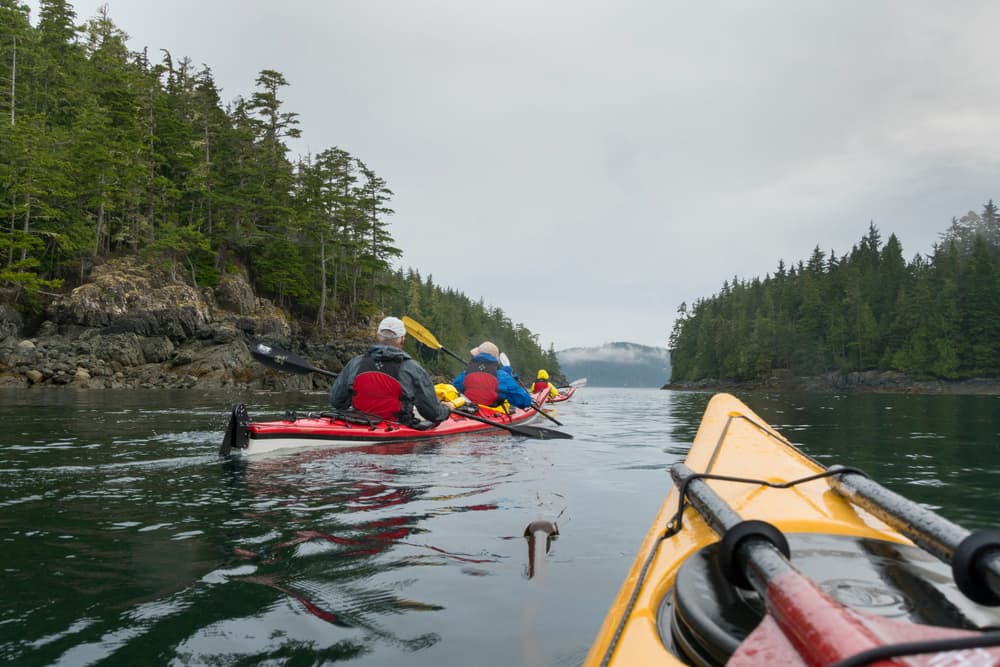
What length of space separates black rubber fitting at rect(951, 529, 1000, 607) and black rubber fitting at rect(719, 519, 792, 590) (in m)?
0.38

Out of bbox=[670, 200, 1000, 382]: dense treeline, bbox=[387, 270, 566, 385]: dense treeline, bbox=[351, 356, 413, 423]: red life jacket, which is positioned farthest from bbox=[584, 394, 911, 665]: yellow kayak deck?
bbox=[670, 200, 1000, 382]: dense treeline

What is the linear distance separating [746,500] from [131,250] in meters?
40.7

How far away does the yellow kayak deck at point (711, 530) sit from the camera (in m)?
1.54

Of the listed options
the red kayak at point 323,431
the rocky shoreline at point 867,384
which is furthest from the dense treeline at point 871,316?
the red kayak at point 323,431

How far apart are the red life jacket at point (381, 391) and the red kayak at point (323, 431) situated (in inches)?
6.6

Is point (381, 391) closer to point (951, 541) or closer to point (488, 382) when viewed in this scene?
point (488, 382)

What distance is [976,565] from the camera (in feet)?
4.52

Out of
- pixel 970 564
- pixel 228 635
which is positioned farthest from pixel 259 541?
pixel 970 564

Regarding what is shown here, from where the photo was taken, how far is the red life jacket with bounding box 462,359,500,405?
11.3m

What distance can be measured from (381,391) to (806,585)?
24.0 ft

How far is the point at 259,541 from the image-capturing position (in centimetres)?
366

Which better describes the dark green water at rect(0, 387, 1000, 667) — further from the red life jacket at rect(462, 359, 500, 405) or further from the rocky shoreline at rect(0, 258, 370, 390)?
the rocky shoreline at rect(0, 258, 370, 390)

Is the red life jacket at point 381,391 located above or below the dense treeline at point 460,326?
below

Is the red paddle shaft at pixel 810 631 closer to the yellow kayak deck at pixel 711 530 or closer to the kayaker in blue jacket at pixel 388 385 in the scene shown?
the yellow kayak deck at pixel 711 530
